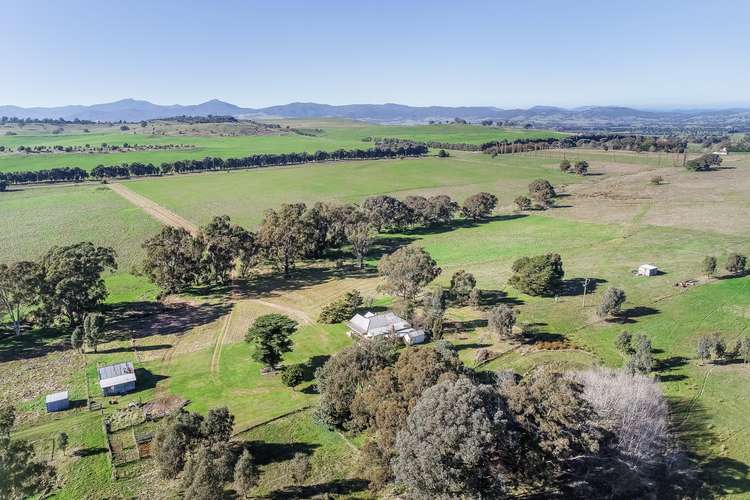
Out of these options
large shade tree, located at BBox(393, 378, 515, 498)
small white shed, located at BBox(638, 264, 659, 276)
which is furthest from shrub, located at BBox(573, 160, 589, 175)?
large shade tree, located at BBox(393, 378, 515, 498)

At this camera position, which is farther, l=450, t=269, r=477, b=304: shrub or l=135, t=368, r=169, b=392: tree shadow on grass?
l=450, t=269, r=477, b=304: shrub

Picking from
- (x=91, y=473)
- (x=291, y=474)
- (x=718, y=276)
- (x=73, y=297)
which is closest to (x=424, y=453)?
(x=291, y=474)

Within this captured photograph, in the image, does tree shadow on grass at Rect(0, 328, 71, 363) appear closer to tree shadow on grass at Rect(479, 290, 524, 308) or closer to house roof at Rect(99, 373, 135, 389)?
house roof at Rect(99, 373, 135, 389)

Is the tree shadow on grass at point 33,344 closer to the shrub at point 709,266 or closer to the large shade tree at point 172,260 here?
the large shade tree at point 172,260

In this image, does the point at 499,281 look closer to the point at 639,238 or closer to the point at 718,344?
the point at 718,344

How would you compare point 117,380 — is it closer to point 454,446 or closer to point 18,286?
point 18,286

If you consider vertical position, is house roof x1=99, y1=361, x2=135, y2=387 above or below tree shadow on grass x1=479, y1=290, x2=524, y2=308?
below
